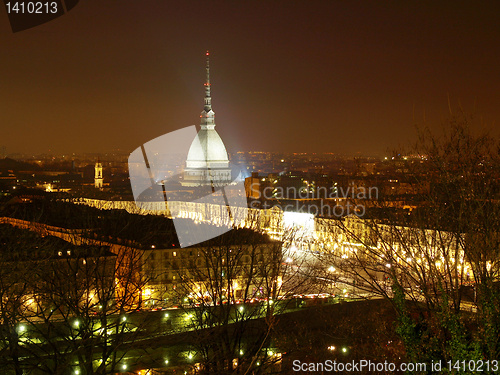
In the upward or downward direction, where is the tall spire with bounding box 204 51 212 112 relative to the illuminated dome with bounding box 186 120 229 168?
upward

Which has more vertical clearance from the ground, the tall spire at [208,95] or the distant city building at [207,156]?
the tall spire at [208,95]

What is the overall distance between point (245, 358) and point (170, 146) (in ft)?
207

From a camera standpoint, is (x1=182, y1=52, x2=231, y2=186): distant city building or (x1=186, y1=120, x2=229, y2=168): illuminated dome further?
(x1=186, y1=120, x2=229, y2=168): illuminated dome

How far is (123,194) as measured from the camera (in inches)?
1697

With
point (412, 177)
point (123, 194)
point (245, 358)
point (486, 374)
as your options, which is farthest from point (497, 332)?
point (123, 194)

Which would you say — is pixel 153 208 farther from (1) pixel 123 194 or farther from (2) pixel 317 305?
(2) pixel 317 305

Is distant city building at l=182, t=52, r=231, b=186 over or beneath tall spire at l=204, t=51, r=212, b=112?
beneath

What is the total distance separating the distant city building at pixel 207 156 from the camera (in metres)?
56.4

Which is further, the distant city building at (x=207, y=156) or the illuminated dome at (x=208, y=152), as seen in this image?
the illuminated dome at (x=208, y=152)

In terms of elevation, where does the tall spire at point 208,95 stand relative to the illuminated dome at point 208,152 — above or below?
above

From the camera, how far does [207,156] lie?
189ft

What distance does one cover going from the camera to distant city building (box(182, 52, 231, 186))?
56.4 metres

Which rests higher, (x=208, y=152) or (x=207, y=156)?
(x=208, y=152)

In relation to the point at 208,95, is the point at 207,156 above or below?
below
